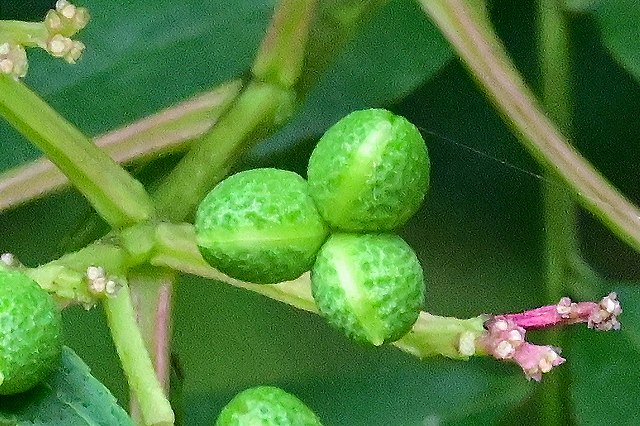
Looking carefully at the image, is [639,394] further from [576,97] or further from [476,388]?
[576,97]

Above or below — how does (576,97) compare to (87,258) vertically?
below

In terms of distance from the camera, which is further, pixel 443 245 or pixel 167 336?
pixel 443 245

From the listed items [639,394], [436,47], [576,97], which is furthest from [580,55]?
[639,394]

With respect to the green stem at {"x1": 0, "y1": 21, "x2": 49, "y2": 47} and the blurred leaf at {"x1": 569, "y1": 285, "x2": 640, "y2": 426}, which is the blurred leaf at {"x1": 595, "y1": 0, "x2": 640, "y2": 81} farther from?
the green stem at {"x1": 0, "y1": 21, "x2": 49, "y2": 47}

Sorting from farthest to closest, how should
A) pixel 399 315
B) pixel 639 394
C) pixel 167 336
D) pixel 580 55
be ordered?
pixel 580 55 < pixel 639 394 < pixel 167 336 < pixel 399 315

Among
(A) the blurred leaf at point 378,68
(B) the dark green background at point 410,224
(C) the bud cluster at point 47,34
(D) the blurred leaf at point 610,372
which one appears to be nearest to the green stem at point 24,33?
(C) the bud cluster at point 47,34

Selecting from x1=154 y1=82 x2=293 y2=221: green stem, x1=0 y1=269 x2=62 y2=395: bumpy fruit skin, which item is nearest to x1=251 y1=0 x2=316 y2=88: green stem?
x1=154 y1=82 x2=293 y2=221: green stem

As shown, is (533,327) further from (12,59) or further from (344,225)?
(12,59)
